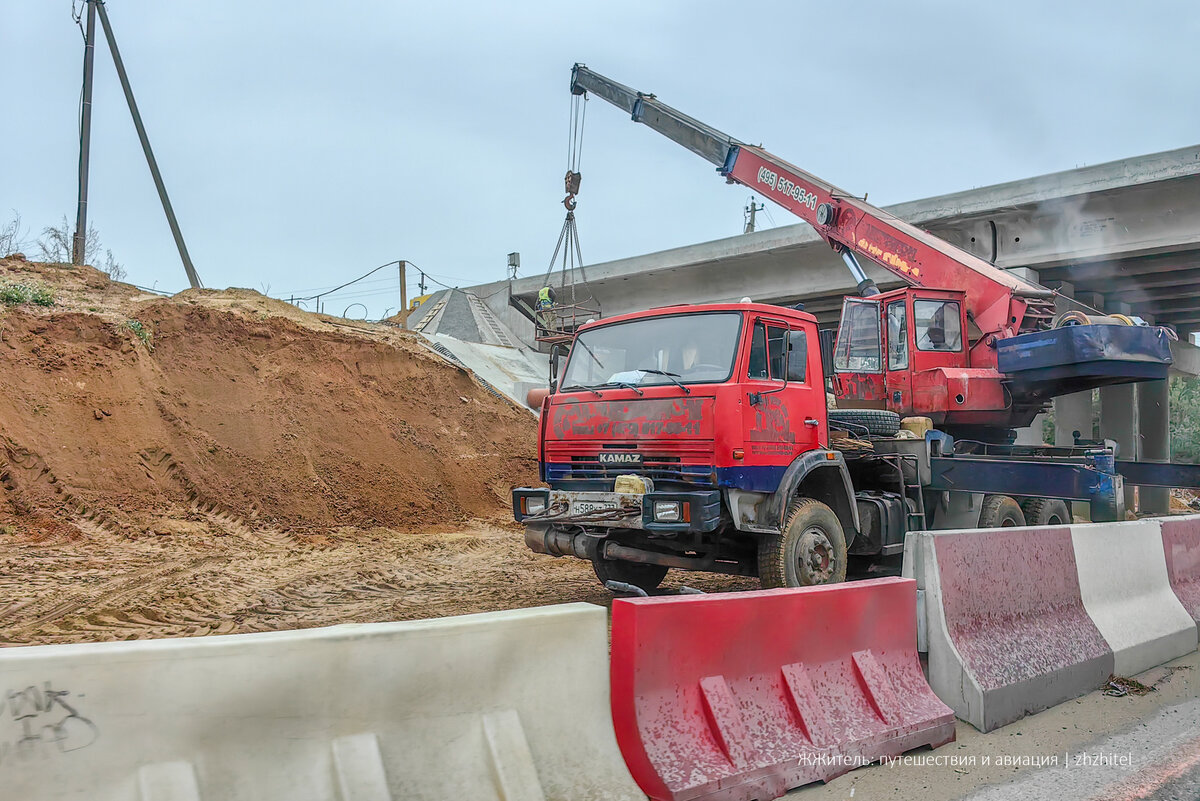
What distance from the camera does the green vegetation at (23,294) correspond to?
1190 cm

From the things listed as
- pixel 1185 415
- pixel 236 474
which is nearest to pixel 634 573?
pixel 236 474

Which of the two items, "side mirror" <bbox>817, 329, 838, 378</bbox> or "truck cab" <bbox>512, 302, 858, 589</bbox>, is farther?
"side mirror" <bbox>817, 329, 838, 378</bbox>

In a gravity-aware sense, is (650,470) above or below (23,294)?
below

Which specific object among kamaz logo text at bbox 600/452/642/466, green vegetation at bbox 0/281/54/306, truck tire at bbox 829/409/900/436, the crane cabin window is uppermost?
green vegetation at bbox 0/281/54/306

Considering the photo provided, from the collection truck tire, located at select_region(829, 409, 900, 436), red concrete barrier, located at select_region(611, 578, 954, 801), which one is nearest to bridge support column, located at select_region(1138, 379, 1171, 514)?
truck tire, located at select_region(829, 409, 900, 436)

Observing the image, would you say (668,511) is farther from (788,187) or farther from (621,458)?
(788,187)

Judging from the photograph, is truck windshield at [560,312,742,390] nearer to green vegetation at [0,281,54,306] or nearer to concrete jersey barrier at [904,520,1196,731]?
concrete jersey barrier at [904,520,1196,731]

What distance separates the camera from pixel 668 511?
6301 millimetres

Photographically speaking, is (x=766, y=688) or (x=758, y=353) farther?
(x=758, y=353)

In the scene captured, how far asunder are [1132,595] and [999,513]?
3.13 meters

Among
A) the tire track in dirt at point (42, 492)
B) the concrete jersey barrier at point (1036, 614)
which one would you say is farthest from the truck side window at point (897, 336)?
the tire track in dirt at point (42, 492)

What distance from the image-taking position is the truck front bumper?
6254mm

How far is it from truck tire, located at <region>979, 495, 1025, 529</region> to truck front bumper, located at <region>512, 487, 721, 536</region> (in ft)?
13.9

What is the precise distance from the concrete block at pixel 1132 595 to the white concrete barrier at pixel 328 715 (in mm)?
4027
